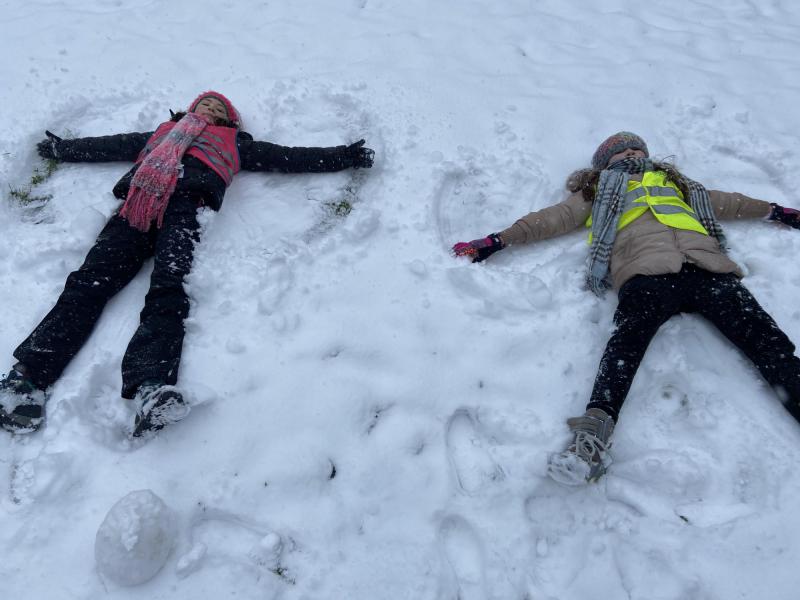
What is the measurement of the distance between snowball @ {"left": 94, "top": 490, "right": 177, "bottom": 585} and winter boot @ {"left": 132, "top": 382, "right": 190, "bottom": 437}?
0.30 m

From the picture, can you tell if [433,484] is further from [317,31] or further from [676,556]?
[317,31]

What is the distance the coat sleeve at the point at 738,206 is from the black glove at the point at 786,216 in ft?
0.10

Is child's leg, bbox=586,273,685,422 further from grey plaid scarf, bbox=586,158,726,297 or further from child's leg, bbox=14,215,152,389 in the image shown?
child's leg, bbox=14,215,152,389

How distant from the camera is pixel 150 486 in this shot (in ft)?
7.13

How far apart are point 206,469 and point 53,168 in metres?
2.42

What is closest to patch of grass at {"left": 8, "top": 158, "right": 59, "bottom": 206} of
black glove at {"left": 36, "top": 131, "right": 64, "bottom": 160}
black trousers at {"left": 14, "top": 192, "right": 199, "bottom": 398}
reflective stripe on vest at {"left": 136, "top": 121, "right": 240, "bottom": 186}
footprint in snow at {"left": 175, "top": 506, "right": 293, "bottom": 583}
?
black glove at {"left": 36, "top": 131, "right": 64, "bottom": 160}

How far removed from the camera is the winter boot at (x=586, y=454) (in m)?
2.16

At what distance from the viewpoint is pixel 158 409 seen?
7.25ft

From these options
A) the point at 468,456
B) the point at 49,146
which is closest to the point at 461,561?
the point at 468,456

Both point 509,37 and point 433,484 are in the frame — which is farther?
point 509,37

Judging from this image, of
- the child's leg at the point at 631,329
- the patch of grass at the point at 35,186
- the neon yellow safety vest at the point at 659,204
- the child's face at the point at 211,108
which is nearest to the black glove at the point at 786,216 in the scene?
the neon yellow safety vest at the point at 659,204

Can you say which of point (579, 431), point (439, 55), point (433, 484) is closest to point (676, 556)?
point (579, 431)

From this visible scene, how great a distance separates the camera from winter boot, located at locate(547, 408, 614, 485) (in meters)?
2.16

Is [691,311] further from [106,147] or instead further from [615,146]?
[106,147]
